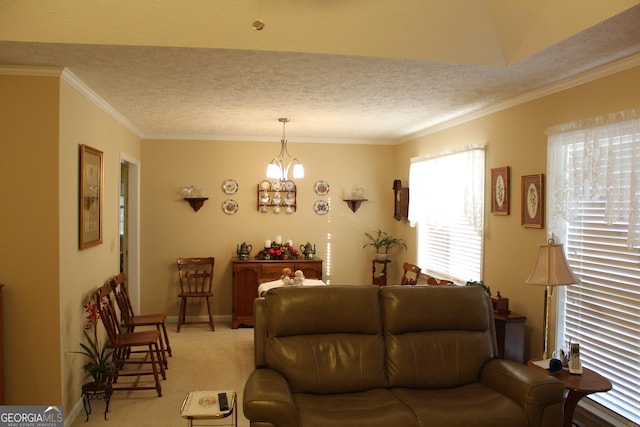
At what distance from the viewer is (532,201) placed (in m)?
3.85

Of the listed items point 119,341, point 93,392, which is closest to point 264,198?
point 119,341

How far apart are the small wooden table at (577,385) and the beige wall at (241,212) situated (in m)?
3.87

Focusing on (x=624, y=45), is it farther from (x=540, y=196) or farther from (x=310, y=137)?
(x=310, y=137)

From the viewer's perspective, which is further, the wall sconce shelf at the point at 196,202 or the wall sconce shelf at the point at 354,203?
the wall sconce shelf at the point at 354,203

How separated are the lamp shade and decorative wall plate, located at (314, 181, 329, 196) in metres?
3.90

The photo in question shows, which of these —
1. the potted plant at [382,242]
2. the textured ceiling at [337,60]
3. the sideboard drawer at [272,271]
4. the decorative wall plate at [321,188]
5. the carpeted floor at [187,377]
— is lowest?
the carpeted floor at [187,377]

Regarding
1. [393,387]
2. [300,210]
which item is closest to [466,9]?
[393,387]

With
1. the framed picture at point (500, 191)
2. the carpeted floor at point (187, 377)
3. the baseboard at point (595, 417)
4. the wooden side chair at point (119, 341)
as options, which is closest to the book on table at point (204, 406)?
the carpeted floor at point (187, 377)

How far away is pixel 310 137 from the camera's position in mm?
6645

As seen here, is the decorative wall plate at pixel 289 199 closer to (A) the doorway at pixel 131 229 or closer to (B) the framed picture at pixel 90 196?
(A) the doorway at pixel 131 229

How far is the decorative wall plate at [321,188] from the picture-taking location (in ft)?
22.2

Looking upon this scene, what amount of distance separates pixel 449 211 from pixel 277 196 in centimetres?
246

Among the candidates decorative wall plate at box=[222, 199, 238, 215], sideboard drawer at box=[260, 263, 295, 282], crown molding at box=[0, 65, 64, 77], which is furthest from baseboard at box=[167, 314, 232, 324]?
crown molding at box=[0, 65, 64, 77]

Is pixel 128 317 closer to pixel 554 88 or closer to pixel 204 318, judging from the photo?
pixel 204 318
